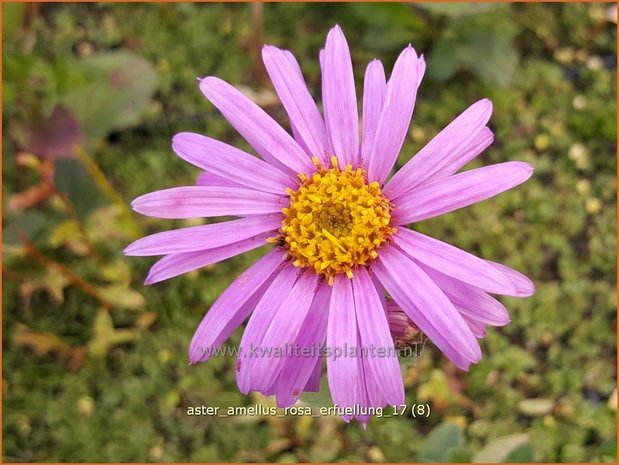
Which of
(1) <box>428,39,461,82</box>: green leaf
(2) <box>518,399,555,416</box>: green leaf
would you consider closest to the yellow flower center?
(2) <box>518,399,555,416</box>: green leaf

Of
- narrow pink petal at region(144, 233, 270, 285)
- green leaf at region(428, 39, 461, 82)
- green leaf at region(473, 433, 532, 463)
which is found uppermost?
green leaf at region(428, 39, 461, 82)

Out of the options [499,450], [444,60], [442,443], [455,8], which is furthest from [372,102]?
[444,60]

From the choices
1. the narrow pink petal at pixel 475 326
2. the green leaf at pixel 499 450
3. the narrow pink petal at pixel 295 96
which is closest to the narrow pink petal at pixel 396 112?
the narrow pink petal at pixel 295 96

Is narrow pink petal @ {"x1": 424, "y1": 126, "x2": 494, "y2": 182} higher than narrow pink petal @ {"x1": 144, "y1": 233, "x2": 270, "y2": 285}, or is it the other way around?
narrow pink petal @ {"x1": 424, "y1": 126, "x2": 494, "y2": 182}

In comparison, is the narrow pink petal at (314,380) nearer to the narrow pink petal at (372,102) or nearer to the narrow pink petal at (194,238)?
the narrow pink petal at (194,238)

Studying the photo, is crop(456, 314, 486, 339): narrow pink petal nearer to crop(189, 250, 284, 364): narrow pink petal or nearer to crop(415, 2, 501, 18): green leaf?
crop(189, 250, 284, 364): narrow pink petal

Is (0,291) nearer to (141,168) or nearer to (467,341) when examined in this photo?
(141,168)
